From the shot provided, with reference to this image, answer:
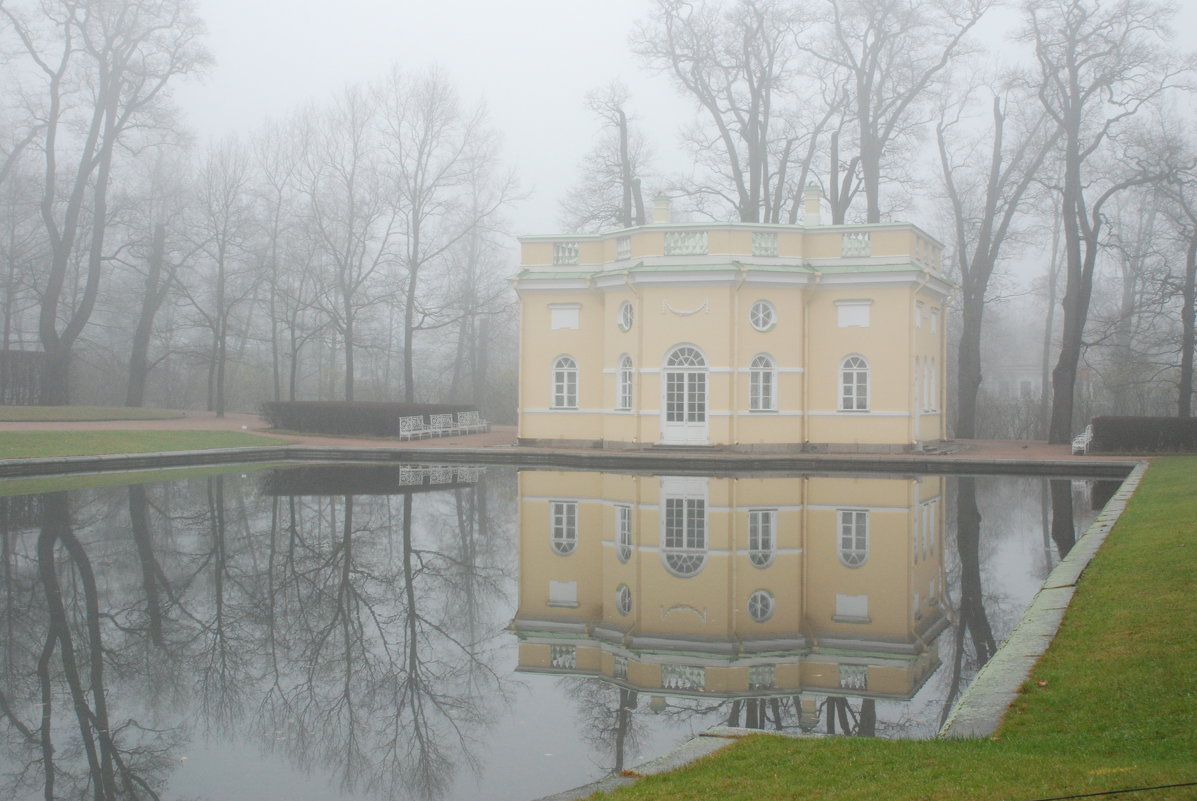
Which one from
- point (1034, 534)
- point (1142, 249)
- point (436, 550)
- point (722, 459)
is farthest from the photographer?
point (1142, 249)

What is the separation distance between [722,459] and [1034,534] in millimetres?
9762

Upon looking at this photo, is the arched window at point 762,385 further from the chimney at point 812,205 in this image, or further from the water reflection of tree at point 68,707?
the water reflection of tree at point 68,707

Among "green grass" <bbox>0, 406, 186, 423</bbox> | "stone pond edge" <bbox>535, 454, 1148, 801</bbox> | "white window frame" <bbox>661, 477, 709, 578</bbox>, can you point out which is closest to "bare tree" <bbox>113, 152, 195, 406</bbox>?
"green grass" <bbox>0, 406, 186, 423</bbox>

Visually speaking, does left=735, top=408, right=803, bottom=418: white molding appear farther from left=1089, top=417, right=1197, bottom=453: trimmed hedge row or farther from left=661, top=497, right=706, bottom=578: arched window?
left=661, top=497, right=706, bottom=578: arched window

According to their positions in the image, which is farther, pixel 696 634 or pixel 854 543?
pixel 854 543

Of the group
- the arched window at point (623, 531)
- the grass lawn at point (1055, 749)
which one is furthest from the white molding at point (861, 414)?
the grass lawn at point (1055, 749)

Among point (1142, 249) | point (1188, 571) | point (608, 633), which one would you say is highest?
point (1142, 249)

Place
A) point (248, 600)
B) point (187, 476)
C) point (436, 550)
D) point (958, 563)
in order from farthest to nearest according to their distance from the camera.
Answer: point (187, 476), point (436, 550), point (958, 563), point (248, 600)

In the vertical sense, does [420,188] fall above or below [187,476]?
above

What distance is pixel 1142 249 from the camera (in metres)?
41.2

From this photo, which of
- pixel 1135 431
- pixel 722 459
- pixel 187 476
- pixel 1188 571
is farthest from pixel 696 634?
pixel 1135 431

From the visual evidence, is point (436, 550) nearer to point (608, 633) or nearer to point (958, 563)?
point (608, 633)

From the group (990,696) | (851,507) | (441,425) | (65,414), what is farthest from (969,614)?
(65,414)

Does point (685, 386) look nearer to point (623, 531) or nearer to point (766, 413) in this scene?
point (766, 413)
